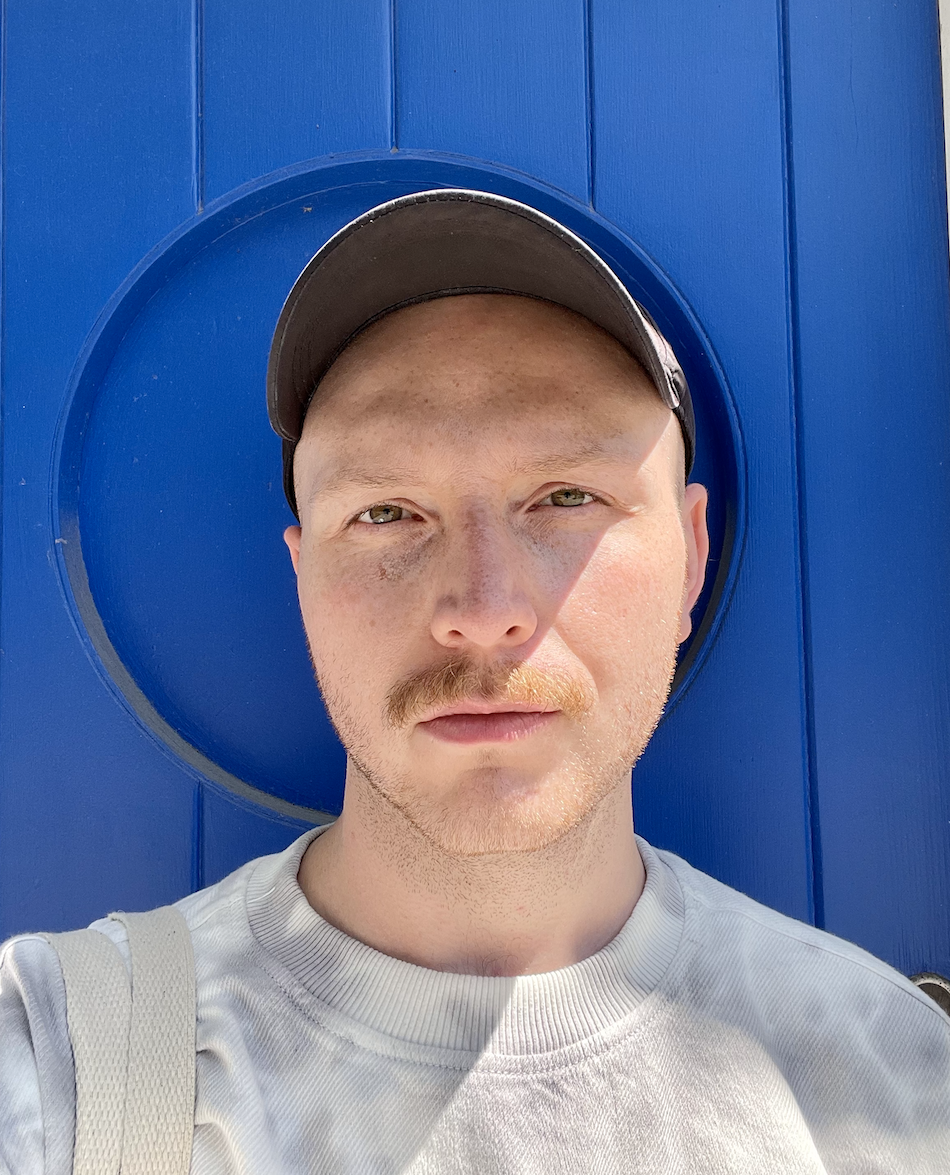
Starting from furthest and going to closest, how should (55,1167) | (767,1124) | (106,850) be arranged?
(106,850), (767,1124), (55,1167)

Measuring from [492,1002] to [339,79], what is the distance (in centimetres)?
113

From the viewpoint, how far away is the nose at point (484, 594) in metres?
0.83

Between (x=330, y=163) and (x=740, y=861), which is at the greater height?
(x=330, y=163)

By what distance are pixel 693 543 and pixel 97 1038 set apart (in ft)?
2.57

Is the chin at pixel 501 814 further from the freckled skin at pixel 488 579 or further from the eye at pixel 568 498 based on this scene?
the eye at pixel 568 498

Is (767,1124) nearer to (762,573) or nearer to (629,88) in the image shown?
(762,573)

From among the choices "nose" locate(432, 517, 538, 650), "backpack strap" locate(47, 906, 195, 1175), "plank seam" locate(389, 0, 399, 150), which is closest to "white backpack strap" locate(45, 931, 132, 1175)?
"backpack strap" locate(47, 906, 195, 1175)

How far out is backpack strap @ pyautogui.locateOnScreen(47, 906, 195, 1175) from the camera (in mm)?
772

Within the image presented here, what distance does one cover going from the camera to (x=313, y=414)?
1.00m

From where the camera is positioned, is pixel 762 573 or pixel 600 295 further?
pixel 762 573

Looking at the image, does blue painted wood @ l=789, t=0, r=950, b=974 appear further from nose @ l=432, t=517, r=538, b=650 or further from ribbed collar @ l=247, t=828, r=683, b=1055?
nose @ l=432, t=517, r=538, b=650

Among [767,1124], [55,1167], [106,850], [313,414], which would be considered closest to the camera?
[55,1167]

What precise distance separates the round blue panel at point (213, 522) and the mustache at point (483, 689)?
36 cm

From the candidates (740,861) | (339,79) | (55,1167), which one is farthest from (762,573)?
(55,1167)
